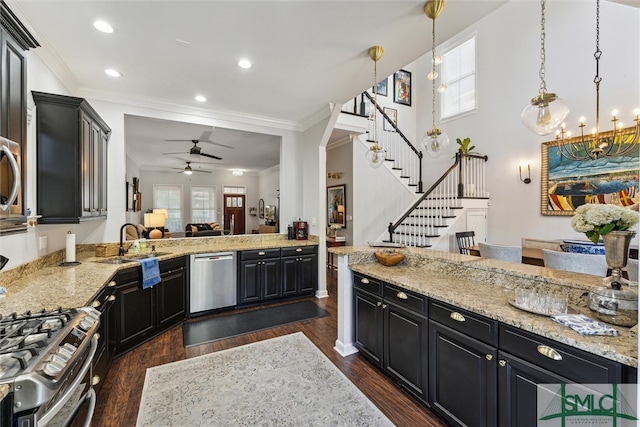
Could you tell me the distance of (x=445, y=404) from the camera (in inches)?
74.9

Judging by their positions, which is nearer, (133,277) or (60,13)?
(60,13)

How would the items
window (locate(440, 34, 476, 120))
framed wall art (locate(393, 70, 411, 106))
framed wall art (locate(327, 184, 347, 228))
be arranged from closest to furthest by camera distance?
framed wall art (locate(327, 184, 347, 228)) < window (locate(440, 34, 476, 120)) < framed wall art (locate(393, 70, 411, 106))

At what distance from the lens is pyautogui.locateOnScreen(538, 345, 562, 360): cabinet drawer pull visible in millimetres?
1321

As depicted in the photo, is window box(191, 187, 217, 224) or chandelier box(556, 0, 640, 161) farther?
window box(191, 187, 217, 224)

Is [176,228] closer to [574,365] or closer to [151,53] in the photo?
[151,53]

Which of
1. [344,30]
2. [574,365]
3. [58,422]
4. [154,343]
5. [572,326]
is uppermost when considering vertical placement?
[344,30]

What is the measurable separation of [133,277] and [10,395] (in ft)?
6.78

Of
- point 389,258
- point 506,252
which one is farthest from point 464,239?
point 389,258

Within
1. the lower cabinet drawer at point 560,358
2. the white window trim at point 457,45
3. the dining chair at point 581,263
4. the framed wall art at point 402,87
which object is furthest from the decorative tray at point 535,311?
the framed wall art at point 402,87

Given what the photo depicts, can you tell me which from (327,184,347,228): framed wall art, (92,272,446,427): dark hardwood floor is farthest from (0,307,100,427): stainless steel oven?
(327,184,347,228): framed wall art

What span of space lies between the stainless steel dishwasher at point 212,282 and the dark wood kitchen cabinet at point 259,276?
0.11m

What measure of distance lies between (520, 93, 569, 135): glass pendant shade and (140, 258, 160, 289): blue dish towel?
3.71 meters

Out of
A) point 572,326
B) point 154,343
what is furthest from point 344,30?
point 154,343

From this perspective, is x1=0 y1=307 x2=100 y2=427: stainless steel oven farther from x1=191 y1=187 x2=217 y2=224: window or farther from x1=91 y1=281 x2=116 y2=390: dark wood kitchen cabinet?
x1=191 y1=187 x2=217 y2=224: window
